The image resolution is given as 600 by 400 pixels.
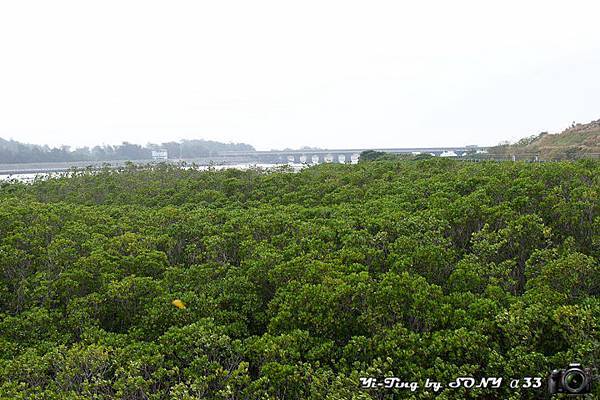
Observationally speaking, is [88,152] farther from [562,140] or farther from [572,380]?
[572,380]

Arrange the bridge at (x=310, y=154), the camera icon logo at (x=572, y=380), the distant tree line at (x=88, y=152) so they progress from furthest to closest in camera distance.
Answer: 1. the bridge at (x=310, y=154)
2. the distant tree line at (x=88, y=152)
3. the camera icon logo at (x=572, y=380)

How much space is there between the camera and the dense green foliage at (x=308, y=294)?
19.4 feet

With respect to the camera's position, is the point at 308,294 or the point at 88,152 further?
the point at 88,152

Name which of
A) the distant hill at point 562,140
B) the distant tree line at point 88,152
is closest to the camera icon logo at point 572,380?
the distant hill at point 562,140

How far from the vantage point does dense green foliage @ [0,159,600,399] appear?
592 cm

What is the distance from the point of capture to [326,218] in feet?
39.1

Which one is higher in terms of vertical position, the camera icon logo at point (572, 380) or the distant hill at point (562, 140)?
the distant hill at point (562, 140)

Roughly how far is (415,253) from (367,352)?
8.69 ft

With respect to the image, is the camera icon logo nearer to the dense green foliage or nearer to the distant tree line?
the dense green foliage

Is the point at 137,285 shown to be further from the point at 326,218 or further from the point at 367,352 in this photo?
the point at 326,218

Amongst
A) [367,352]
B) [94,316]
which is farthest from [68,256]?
[367,352]

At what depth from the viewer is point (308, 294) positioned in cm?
722

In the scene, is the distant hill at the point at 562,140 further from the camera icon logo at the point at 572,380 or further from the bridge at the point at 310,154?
the camera icon logo at the point at 572,380

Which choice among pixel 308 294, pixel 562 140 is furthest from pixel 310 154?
pixel 308 294
